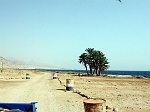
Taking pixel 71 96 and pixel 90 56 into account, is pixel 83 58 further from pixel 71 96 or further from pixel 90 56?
pixel 71 96

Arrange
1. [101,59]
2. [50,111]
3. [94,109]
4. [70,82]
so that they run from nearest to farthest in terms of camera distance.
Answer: [94,109] → [50,111] → [70,82] → [101,59]

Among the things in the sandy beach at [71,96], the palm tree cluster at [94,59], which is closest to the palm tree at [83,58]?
the palm tree cluster at [94,59]

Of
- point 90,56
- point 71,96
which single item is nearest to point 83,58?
point 90,56

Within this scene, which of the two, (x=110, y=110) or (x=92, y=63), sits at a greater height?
Result: (x=92, y=63)

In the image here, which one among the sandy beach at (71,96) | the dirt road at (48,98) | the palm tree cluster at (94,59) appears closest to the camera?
the dirt road at (48,98)

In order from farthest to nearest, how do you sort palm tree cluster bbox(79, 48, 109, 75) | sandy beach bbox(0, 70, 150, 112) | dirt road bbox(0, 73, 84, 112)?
palm tree cluster bbox(79, 48, 109, 75), sandy beach bbox(0, 70, 150, 112), dirt road bbox(0, 73, 84, 112)

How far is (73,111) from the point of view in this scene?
54.1ft

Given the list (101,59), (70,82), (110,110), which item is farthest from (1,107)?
Result: (101,59)

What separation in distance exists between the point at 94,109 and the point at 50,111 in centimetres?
659

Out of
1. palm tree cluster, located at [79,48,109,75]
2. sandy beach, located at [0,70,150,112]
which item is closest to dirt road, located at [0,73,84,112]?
sandy beach, located at [0,70,150,112]

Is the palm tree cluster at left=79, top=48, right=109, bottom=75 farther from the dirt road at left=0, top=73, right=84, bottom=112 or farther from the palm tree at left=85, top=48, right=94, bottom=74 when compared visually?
the dirt road at left=0, top=73, right=84, bottom=112

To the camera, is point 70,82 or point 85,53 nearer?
point 70,82

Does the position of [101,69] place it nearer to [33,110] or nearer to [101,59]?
[101,59]

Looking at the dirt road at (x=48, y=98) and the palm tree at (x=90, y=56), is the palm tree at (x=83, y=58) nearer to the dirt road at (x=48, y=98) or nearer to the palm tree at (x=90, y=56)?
Answer: the palm tree at (x=90, y=56)
